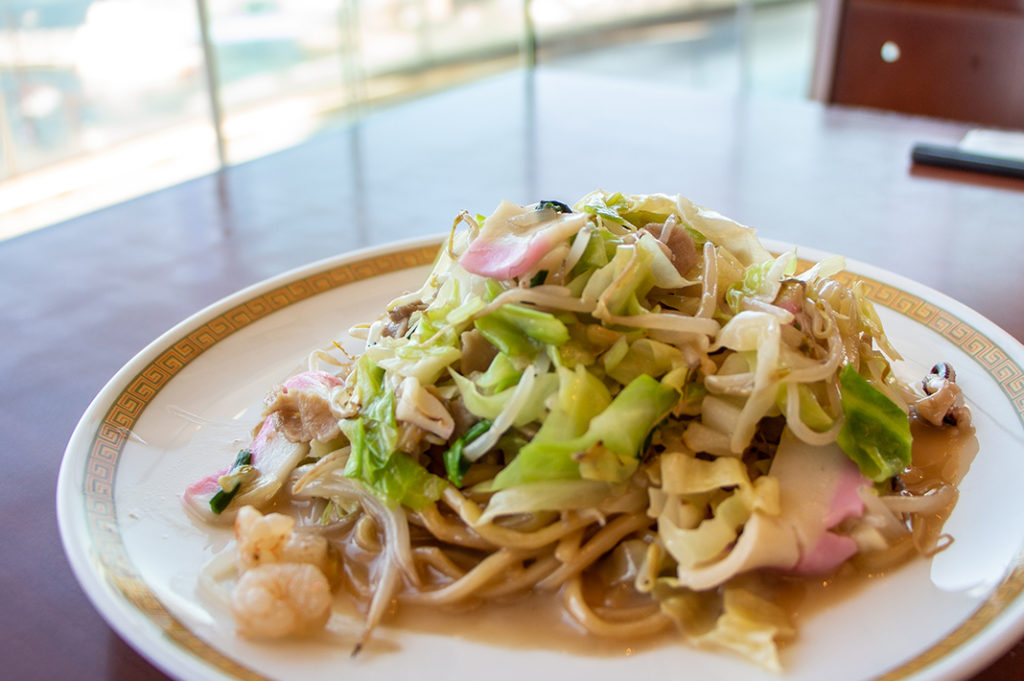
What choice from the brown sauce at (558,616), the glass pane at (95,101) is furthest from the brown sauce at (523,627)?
the glass pane at (95,101)

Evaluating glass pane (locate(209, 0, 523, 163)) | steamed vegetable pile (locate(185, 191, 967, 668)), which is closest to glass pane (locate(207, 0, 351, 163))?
glass pane (locate(209, 0, 523, 163))

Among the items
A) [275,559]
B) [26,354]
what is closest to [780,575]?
[275,559]

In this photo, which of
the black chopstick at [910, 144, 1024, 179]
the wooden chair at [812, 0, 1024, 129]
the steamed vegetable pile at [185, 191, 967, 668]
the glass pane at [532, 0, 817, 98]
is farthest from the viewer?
the glass pane at [532, 0, 817, 98]

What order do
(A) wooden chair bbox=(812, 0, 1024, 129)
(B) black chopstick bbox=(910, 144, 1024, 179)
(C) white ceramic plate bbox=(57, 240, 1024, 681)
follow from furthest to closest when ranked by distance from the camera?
1. (A) wooden chair bbox=(812, 0, 1024, 129)
2. (B) black chopstick bbox=(910, 144, 1024, 179)
3. (C) white ceramic plate bbox=(57, 240, 1024, 681)

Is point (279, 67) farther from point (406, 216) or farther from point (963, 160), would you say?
point (963, 160)

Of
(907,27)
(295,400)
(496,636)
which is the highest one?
(907,27)

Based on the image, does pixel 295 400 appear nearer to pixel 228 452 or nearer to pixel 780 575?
pixel 228 452

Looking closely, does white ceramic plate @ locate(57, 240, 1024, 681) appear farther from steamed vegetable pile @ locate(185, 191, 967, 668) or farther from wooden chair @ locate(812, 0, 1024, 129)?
wooden chair @ locate(812, 0, 1024, 129)
